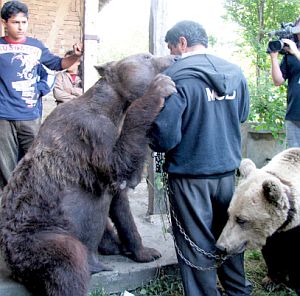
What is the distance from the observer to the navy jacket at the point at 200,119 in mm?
3467

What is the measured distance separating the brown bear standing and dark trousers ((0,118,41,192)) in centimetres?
160

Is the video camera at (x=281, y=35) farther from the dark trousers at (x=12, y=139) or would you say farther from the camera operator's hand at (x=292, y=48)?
the dark trousers at (x=12, y=139)

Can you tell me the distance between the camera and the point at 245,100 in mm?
3891

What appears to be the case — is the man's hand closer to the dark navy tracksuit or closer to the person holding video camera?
the dark navy tracksuit

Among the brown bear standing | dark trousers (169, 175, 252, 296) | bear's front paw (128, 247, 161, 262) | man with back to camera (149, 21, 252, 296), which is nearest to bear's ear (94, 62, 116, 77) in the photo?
the brown bear standing

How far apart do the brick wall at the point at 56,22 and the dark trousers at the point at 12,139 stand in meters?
5.59

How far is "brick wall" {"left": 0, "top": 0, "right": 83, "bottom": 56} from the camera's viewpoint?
10633 millimetres

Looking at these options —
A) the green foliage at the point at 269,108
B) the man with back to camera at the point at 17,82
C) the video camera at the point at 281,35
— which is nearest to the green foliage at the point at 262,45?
the green foliage at the point at 269,108

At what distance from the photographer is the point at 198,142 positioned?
11.7 ft

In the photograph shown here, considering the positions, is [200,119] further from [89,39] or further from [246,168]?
[89,39]

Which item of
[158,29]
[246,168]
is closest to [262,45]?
[158,29]

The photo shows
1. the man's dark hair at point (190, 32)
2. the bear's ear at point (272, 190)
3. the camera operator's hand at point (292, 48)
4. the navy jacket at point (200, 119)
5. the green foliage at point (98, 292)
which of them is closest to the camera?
the navy jacket at point (200, 119)

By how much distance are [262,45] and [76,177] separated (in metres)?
6.45

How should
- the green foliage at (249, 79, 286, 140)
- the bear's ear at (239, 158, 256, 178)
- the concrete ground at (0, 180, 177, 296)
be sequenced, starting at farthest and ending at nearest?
1. the green foliage at (249, 79, 286, 140)
2. the bear's ear at (239, 158, 256, 178)
3. the concrete ground at (0, 180, 177, 296)
